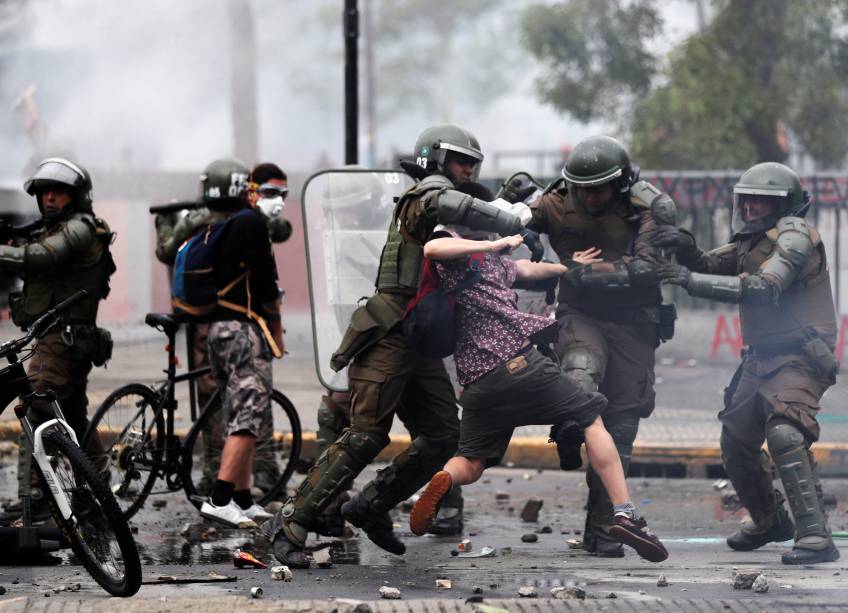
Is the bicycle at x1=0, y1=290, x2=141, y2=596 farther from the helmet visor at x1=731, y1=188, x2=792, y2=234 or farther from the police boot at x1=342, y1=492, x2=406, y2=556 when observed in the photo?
the helmet visor at x1=731, y1=188, x2=792, y2=234

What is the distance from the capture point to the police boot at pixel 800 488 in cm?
637

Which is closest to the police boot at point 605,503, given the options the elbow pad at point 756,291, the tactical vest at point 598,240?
the tactical vest at point 598,240

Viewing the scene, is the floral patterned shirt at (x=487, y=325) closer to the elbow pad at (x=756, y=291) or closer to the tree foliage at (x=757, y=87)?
the elbow pad at (x=756, y=291)

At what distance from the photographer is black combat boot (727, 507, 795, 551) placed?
680cm

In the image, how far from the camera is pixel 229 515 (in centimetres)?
698

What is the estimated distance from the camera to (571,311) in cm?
679

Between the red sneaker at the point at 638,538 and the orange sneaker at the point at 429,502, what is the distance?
2.21 ft

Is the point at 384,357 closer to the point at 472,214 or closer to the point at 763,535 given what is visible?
the point at 472,214

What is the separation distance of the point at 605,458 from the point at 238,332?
1.82 m

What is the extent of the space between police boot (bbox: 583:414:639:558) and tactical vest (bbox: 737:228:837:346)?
2.16 ft

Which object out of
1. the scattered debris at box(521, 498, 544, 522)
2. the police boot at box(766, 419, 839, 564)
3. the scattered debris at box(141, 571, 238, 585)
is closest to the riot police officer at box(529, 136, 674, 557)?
the police boot at box(766, 419, 839, 564)

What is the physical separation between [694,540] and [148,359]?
Result: 6.83m

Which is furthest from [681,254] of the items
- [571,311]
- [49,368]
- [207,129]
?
[207,129]

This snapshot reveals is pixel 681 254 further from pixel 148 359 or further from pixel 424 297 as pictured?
pixel 148 359
